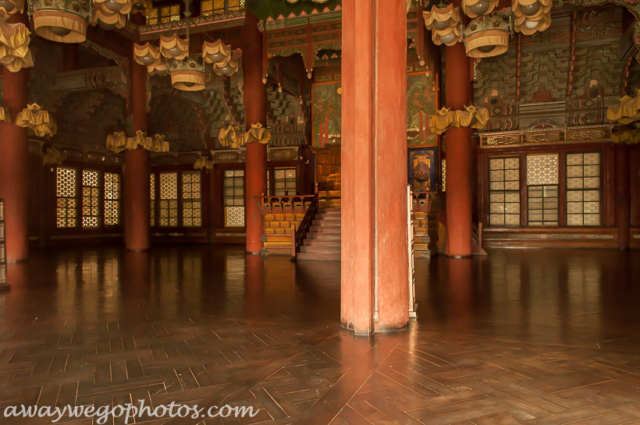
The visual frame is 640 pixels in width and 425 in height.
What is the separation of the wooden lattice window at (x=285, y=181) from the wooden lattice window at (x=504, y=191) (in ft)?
23.3

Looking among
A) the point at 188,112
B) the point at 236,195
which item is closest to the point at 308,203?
the point at 236,195

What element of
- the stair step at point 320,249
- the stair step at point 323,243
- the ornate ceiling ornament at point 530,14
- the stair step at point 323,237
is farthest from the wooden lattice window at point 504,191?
the ornate ceiling ornament at point 530,14

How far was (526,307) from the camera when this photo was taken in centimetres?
482

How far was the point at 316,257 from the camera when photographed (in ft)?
35.1

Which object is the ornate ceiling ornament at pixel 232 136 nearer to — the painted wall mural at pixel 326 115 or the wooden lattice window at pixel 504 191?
the painted wall mural at pixel 326 115

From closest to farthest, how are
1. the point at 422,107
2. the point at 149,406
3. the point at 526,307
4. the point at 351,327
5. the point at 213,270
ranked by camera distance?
the point at 149,406
the point at 351,327
the point at 526,307
the point at 213,270
the point at 422,107

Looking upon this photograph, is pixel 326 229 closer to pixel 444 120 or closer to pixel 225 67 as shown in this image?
pixel 444 120

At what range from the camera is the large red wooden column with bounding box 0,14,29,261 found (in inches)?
404

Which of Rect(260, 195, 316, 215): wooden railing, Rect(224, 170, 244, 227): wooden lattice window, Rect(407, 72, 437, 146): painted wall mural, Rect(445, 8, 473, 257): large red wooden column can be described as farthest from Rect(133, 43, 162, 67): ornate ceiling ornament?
Rect(224, 170, 244, 227): wooden lattice window

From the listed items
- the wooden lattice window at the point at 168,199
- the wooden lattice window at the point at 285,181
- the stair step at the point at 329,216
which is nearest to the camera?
the stair step at the point at 329,216

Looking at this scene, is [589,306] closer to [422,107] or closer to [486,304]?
[486,304]

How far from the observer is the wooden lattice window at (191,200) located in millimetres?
18188

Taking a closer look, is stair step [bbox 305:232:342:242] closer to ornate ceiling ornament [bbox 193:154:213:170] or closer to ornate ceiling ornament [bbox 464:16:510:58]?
ornate ceiling ornament [bbox 464:16:510:58]

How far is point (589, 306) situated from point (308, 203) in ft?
26.6
